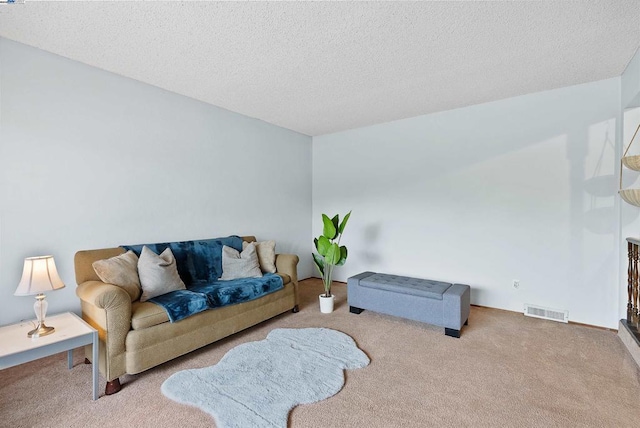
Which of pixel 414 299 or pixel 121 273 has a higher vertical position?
pixel 121 273

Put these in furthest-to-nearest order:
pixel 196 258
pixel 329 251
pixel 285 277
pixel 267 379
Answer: pixel 329 251 → pixel 285 277 → pixel 196 258 → pixel 267 379

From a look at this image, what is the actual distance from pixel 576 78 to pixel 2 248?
536 cm

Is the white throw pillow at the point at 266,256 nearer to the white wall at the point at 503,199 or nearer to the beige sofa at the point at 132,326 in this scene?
the beige sofa at the point at 132,326

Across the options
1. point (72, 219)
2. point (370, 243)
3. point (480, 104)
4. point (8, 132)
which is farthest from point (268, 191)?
point (480, 104)

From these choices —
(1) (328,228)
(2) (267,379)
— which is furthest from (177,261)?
(1) (328,228)

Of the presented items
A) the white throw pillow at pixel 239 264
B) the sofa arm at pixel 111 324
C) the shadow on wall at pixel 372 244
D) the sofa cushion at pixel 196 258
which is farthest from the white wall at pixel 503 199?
the sofa arm at pixel 111 324

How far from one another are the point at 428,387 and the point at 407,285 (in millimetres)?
1329

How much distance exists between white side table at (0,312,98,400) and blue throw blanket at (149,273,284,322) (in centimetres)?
49

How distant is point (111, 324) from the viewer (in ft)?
6.61

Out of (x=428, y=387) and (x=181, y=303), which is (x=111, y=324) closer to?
(x=181, y=303)

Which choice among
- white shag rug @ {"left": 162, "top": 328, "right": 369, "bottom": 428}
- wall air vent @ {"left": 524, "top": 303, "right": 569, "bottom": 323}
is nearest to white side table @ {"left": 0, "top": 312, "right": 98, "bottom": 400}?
white shag rug @ {"left": 162, "top": 328, "right": 369, "bottom": 428}

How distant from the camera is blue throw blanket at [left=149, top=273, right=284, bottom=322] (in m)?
2.35

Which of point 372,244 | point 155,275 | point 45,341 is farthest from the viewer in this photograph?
point 372,244

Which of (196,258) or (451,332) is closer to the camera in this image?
(451,332)
